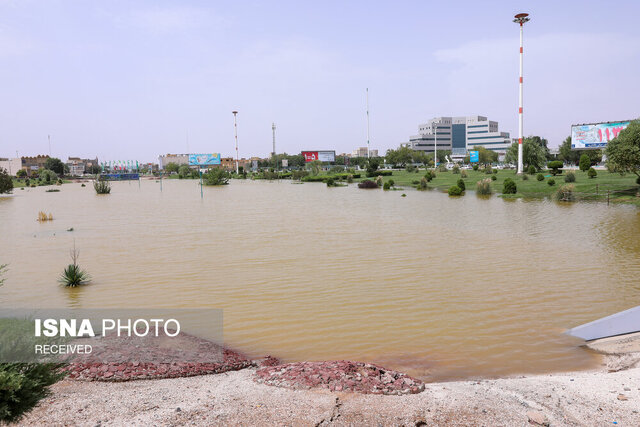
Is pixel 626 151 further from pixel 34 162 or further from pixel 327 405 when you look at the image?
pixel 34 162

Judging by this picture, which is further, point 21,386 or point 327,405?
point 327,405

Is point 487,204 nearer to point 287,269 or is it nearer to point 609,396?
point 287,269

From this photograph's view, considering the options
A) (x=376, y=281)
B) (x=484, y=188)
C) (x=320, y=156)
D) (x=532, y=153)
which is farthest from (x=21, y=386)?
(x=320, y=156)

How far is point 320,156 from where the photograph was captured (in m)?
181

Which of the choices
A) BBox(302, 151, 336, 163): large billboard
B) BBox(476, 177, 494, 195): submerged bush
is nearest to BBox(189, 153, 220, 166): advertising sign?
BBox(302, 151, 336, 163): large billboard

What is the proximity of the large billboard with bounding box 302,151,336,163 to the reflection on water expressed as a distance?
498ft

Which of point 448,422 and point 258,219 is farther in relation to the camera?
point 258,219

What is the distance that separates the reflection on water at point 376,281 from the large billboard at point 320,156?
5979 inches

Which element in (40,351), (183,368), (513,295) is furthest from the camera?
(513,295)

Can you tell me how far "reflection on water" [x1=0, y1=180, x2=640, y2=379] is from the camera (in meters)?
9.13

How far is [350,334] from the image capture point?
31.9 feet

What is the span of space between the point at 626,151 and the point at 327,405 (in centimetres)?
3704

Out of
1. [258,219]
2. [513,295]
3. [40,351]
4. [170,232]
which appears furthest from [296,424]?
[258,219]

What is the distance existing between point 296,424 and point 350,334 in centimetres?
463
